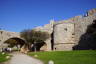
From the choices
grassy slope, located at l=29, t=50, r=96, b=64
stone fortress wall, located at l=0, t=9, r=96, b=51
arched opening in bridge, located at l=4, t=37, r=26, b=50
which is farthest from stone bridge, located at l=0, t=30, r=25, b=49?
grassy slope, located at l=29, t=50, r=96, b=64

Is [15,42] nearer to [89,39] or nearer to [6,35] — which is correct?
[6,35]

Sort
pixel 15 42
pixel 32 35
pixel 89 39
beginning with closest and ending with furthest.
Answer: pixel 89 39 → pixel 32 35 → pixel 15 42

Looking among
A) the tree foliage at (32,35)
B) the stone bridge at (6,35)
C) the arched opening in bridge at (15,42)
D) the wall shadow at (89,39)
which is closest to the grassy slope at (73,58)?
the wall shadow at (89,39)

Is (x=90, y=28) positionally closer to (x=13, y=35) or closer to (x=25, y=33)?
(x=25, y=33)

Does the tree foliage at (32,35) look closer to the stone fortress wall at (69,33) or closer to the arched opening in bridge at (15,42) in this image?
the arched opening in bridge at (15,42)

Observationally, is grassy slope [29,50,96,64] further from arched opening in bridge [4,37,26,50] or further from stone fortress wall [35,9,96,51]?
arched opening in bridge [4,37,26,50]

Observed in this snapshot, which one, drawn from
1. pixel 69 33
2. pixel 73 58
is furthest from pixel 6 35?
pixel 73 58

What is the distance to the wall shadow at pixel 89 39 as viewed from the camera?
120ft

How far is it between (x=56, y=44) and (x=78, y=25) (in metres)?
7.06

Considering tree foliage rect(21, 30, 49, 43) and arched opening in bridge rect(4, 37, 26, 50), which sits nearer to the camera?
tree foliage rect(21, 30, 49, 43)

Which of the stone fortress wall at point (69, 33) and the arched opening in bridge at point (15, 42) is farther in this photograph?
the arched opening in bridge at point (15, 42)

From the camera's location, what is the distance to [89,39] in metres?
37.3

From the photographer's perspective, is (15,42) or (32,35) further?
(15,42)

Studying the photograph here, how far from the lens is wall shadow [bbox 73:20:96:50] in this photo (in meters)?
36.5
